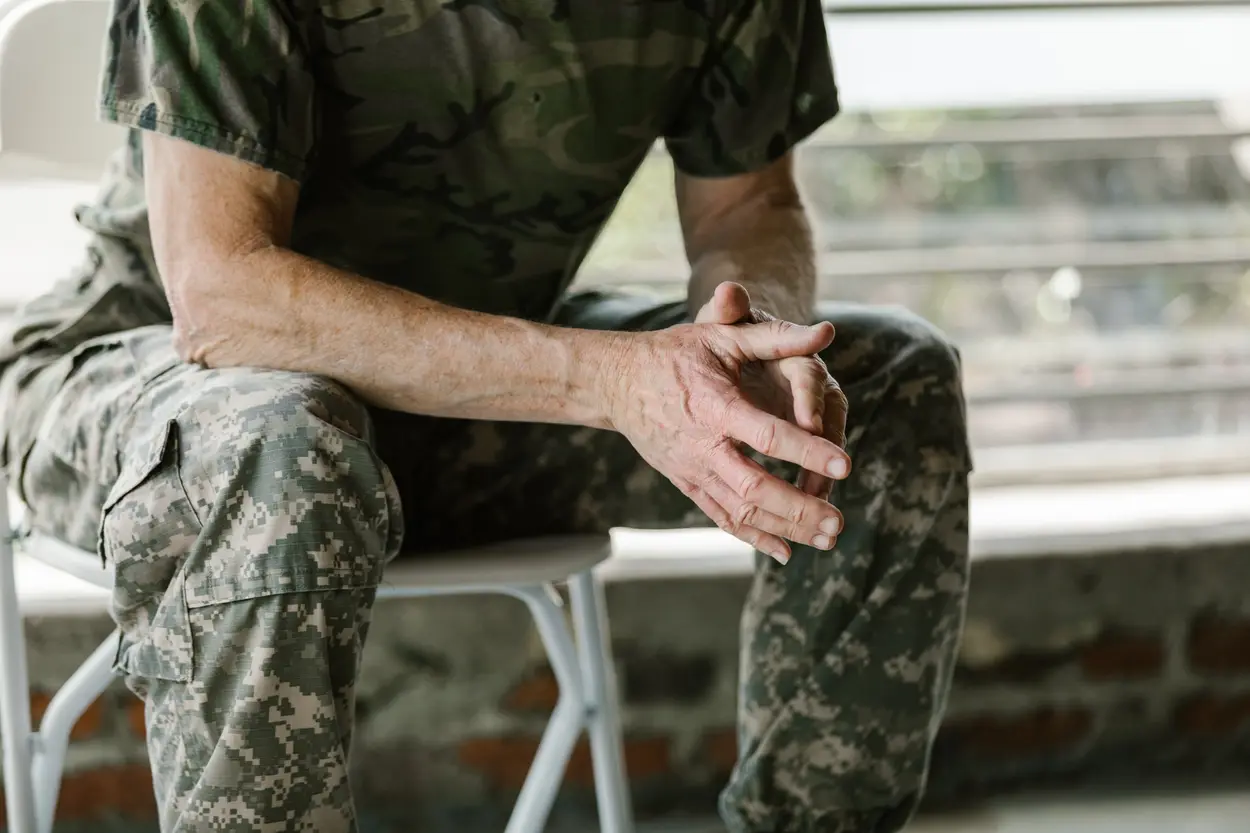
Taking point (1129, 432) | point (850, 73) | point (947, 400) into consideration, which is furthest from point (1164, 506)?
point (947, 400)

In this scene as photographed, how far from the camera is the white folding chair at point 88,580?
1.07 m

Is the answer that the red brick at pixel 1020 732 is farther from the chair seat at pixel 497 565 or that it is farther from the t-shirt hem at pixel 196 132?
the t-shirt hem at pixel 196 132

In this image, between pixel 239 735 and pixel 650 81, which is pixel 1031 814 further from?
pixel 239 735

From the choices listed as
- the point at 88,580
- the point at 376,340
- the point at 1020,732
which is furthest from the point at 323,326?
the point at 1020,732

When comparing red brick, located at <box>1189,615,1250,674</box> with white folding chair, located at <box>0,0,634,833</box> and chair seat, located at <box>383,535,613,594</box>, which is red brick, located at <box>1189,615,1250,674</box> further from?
chair seat, located at <box>383,535,613,594</box>

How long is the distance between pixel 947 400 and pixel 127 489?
0.66 metres

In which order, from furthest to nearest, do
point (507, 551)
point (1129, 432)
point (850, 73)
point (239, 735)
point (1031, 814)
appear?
point (1129, 432) → point (850, 73) → point (1031, 814) → point (507, 551) → point (239, 735)

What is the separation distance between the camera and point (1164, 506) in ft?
6.13

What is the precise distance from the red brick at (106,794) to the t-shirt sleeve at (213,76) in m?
0.88

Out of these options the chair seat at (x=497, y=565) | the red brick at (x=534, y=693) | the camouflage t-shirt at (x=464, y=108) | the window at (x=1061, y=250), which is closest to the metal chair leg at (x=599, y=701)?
the chair seat at (x=497, y=565)

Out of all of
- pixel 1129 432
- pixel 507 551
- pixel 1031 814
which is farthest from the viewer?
pixel 1129 432

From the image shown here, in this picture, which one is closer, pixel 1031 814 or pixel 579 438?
pixel 579 438

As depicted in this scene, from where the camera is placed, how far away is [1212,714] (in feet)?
5.91

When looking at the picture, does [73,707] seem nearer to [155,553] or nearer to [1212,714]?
[155,553]
